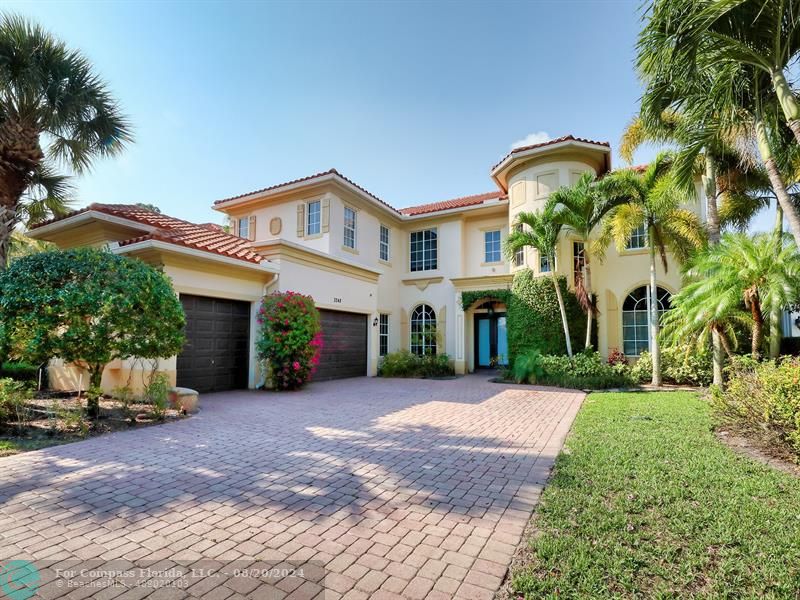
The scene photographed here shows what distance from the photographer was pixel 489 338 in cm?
1920

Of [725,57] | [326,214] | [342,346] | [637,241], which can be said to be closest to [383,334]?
[342,346]

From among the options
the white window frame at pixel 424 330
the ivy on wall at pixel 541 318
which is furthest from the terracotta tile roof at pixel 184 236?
the ivy on wall at pixel 541 318

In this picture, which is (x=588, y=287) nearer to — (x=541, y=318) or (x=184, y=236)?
(x=541, y=318)

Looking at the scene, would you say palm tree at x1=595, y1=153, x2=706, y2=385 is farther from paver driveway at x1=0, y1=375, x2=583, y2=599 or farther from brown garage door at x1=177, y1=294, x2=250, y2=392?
brown garage door at x1=177, y1=294, x2=250, y2=392

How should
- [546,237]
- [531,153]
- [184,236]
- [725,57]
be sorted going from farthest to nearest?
[531,153] → [546,237] → [184,236] → [725,57]

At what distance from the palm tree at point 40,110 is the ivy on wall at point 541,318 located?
14135 millimetres

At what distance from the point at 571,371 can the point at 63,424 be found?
13250 millimetres

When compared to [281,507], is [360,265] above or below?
above

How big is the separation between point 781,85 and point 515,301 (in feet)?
35.8

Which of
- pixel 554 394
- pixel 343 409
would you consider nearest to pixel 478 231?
pixel 554 394

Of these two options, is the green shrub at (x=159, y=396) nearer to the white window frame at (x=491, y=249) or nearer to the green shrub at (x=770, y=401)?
the green shrub at (x=770, y=401)

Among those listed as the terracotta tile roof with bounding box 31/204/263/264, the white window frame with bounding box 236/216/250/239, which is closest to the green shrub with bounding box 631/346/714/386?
the terracotta tile roof with bounding box 31/204/263/264

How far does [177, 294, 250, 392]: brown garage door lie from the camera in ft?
34.3

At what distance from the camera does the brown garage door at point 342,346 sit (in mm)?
14461
